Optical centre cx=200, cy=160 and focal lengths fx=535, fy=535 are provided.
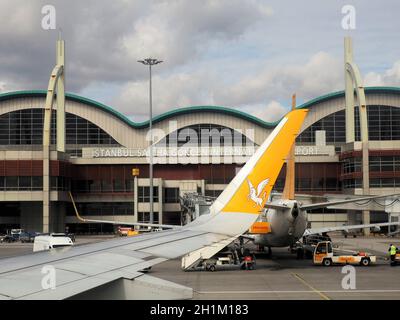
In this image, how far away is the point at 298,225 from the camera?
36688mm

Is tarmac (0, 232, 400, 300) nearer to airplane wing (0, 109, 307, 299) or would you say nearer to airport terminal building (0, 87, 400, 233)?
airplane wing (0, 109, 307, 299)

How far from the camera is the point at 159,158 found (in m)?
87.4

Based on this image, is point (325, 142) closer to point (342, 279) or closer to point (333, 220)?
point (333, 220)

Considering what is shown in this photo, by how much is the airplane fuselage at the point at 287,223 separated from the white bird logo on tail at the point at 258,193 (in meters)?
26.3

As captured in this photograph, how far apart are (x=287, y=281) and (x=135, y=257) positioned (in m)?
22.9

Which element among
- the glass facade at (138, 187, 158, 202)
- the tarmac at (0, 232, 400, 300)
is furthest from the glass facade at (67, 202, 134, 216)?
the tarmac at (0, 232, 400, 300)

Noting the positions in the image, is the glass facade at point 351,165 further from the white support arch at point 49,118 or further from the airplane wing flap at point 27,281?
the airplane wing flap at point 27,281

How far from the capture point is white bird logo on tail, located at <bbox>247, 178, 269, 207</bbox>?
29.5ft

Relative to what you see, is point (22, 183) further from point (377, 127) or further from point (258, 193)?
point (258, 193)

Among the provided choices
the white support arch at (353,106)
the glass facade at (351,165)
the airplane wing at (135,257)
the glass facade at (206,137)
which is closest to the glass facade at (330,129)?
the white support arch at (353,106)

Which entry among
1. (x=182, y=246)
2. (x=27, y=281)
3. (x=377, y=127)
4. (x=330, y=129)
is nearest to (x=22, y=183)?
(x=330, y=129)

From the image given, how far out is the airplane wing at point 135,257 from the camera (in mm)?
5941
